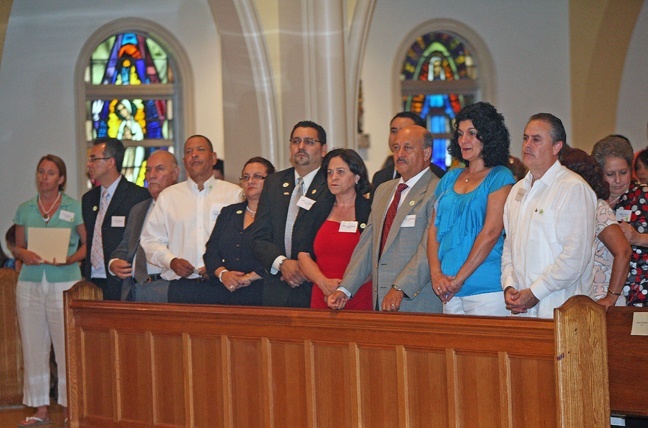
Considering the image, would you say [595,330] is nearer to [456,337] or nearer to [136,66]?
[456,337]

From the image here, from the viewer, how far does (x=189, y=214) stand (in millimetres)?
5711

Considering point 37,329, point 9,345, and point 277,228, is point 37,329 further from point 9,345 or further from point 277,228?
point 277,228

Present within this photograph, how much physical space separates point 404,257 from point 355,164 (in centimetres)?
60

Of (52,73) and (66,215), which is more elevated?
(52,73)

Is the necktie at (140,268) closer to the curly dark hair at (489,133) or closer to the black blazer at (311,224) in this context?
the black blazer at (311,224)

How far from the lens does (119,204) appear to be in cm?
605

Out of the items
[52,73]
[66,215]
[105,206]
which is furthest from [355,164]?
[52,73]

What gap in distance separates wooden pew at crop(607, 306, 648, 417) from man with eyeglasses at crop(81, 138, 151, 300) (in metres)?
3.10

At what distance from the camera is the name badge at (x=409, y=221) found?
14.9 feet

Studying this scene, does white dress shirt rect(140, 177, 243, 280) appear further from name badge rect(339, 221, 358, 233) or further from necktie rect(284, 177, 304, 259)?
name badge rect(339, 221, 358, 233)

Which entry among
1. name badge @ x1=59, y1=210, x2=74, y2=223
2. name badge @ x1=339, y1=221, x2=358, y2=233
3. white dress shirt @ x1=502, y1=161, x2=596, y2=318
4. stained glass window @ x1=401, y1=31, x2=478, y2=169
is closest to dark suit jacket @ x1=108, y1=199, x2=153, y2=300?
name badge @ x1=59, y1=210, x2=74, y2=223

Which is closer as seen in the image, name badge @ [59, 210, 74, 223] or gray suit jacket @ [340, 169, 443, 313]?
gray suit jacket @ [340, 169, 443, 313]

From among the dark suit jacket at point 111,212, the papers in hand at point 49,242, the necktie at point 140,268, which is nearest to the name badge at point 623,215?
the necktie at point 140,268

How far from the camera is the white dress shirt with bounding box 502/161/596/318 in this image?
3.94m
